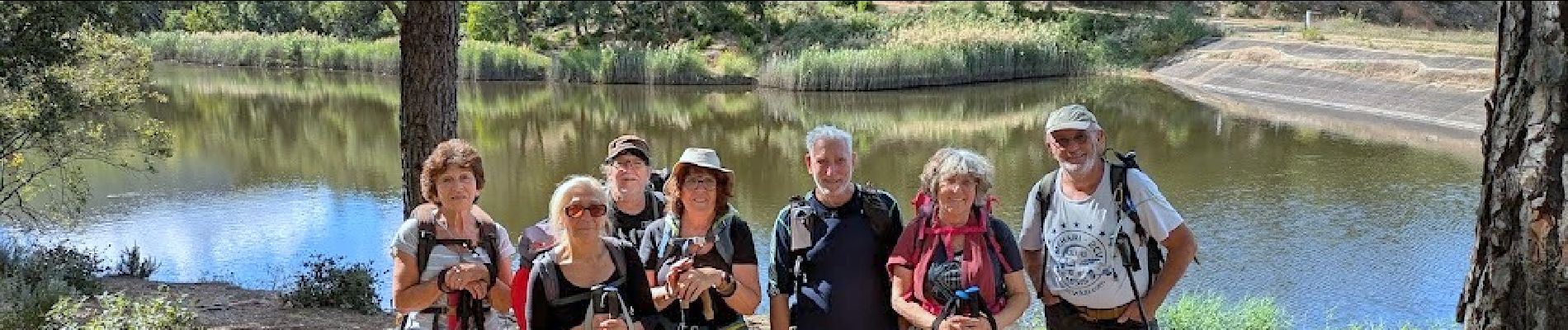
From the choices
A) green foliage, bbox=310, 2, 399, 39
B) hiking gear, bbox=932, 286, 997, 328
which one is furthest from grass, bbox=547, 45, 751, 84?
hiking gear, bbox=932, 286, 997, 328

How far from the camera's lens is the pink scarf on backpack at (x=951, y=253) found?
2.93 m

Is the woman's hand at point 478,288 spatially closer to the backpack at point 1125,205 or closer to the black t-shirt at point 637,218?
the black t-shirt at point 637,218

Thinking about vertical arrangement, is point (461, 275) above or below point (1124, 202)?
below

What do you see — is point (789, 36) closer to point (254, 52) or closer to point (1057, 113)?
point (254, 52)

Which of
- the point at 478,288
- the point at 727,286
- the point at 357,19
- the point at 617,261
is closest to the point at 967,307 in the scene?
the point at 727,286

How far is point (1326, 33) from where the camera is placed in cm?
2434

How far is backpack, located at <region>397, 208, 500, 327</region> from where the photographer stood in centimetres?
291

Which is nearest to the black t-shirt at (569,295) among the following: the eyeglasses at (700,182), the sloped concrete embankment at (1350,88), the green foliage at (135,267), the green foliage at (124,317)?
the eyeglasses at (700,182)

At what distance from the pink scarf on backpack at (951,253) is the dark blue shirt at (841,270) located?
8 centimetres

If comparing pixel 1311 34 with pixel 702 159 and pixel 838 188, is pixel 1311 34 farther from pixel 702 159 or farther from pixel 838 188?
pixel 702 159

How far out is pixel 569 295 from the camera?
2.74 meters

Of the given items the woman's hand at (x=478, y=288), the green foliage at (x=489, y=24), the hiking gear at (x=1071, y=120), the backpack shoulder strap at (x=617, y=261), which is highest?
the green foliage at (x=489, y=24)

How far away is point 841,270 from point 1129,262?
25.9 inches

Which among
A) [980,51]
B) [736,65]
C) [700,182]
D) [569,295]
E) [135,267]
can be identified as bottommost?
[135,267]
